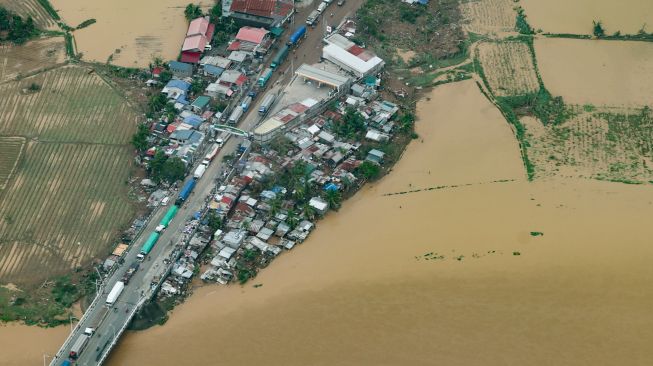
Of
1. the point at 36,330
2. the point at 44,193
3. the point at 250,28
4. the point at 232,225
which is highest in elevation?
the point at 250,28

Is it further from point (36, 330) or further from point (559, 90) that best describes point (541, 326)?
point (36, 330)

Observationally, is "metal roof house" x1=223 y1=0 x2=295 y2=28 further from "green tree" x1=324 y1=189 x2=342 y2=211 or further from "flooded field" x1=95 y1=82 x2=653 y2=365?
"green tree" x1=324 y1=189 x2=342 y2=211

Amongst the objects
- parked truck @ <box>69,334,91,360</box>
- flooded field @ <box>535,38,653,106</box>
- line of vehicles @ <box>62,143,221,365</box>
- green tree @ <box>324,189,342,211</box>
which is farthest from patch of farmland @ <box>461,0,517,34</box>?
parked truck @ <box>69,334,91,360</box>

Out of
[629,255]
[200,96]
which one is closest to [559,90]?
[629,255]

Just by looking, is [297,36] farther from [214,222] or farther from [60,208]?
[60,208]

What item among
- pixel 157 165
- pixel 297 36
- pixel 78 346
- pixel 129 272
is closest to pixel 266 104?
pixel 297 36

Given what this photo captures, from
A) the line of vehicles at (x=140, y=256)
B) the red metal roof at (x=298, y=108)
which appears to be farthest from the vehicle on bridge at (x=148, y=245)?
the red metal roof at (x=298, y=108)
